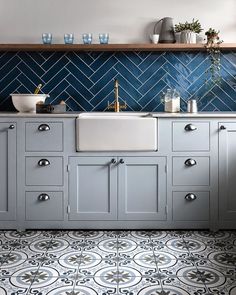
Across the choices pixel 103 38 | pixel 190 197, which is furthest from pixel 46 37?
pixel 190 197

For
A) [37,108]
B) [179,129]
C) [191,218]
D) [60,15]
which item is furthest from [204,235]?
[60,15]

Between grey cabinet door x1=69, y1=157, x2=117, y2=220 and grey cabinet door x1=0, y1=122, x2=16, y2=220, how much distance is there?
44 cm

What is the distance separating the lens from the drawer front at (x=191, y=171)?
11.1ft

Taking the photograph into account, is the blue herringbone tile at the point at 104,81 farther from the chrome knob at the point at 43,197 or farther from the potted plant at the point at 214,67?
the chrome knob at the point at 43,197

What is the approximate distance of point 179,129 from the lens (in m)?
3.36

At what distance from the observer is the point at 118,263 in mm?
2730

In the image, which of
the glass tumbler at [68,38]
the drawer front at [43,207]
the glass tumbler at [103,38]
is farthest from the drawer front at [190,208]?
the glass tumbler at [68,38]

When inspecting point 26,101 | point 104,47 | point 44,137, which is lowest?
point 44,137

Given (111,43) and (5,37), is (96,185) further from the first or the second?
(5,37)

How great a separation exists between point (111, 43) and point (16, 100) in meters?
1.00

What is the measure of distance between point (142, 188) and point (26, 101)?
3.99ft

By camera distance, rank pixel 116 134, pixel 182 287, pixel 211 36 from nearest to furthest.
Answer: pixel 182 287 → pixel 116 134 → pixel 211 36

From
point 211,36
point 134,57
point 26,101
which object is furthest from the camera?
point 134,57

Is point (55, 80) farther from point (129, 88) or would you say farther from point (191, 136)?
point (191, 136)
